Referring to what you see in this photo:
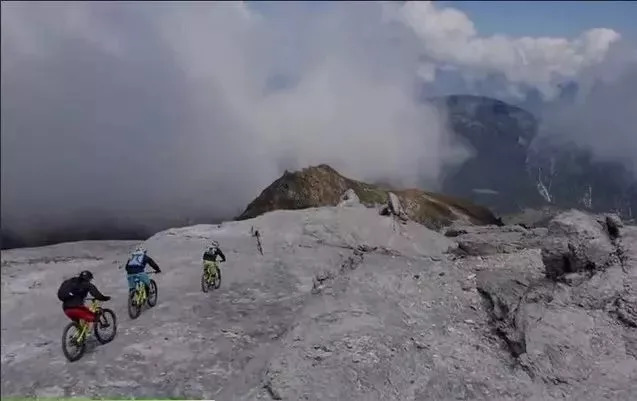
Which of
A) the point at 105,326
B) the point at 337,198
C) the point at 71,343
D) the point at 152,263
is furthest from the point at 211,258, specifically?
the point at 71,343

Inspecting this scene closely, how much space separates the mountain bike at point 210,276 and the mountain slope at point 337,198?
1.07 m

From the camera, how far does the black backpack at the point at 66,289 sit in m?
7.32

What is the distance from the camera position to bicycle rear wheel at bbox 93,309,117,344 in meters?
7.82

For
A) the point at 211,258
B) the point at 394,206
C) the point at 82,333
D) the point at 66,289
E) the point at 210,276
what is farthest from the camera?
the point at 394,206

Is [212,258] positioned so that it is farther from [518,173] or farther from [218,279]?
[518,173]

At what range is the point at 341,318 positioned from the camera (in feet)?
31.0

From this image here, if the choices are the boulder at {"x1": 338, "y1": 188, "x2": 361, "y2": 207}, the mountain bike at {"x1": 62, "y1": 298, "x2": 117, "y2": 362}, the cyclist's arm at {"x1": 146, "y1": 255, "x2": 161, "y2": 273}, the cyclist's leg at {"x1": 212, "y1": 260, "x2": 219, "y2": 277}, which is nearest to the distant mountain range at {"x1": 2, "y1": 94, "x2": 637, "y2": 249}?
the boulder at {"x1": 338, "y1": 188, "x2": 361, "y2": 207}

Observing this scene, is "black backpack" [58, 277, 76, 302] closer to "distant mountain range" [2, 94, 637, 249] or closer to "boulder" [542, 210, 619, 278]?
"distant mountain range" [2, 94, 637, 249]

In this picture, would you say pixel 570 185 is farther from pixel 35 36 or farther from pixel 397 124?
pixel 35 36

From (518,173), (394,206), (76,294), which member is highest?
(518,173)

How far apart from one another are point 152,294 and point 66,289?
1679 mm

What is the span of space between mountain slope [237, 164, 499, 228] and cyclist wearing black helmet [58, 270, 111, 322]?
324 centimetres

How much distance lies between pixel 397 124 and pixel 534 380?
15.3ft

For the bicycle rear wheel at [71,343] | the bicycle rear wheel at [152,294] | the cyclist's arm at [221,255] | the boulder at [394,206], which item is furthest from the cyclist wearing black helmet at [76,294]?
the boulder at [394,206]
